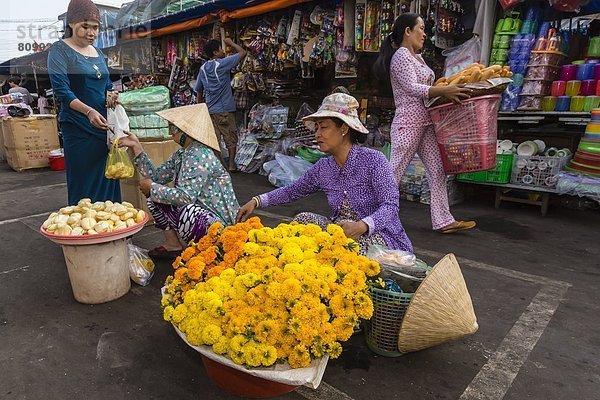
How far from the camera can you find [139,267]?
2848 millimetres

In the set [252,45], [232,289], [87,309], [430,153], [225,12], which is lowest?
[87,309]

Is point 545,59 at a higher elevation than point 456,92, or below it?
higher

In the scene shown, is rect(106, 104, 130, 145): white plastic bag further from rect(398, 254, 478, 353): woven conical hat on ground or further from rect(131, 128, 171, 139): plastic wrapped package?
rect(398, 254, 478, 353): woven conical hat on ground

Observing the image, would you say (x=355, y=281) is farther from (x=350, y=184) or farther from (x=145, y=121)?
(x=145, y=121)

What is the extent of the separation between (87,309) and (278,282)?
1.62 metres

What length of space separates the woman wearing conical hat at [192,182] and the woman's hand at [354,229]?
0.98 m

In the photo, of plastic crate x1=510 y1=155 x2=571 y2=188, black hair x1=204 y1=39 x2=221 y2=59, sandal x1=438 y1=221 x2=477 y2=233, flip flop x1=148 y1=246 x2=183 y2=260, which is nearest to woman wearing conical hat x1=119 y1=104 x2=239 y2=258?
flip flop x1=148 y1=246 x2=183 y2=260

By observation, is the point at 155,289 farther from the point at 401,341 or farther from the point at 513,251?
the point at 513,251

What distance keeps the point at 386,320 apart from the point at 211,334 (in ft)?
2.80

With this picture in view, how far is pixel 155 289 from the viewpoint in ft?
9.21

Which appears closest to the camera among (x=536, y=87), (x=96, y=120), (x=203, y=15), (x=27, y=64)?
(x=96, y=120)

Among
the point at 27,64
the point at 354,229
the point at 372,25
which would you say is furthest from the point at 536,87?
the point at 27,64

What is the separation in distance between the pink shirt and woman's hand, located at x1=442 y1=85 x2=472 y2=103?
7.2 inches

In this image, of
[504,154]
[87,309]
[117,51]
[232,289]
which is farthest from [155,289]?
[117,51]
